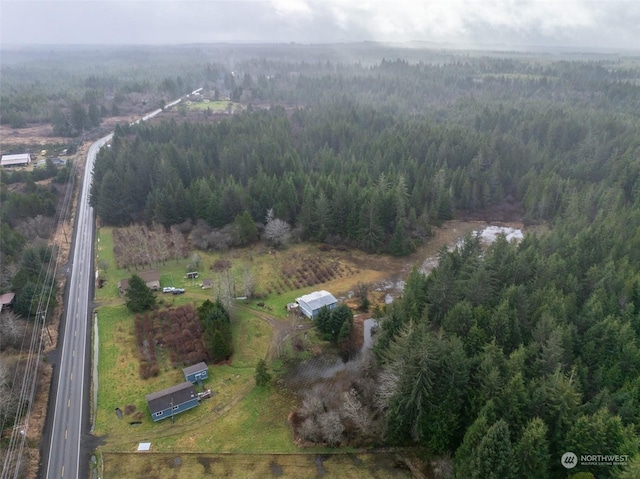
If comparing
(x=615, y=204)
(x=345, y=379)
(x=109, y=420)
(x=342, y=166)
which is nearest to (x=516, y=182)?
(x=615, y=204)

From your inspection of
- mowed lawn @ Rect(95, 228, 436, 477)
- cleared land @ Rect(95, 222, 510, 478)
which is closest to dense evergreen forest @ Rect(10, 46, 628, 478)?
cleared land @ Rect(95, 222, 510, 478)

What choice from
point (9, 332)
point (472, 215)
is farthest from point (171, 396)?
point (472, 215)

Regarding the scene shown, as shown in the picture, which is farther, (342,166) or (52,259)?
(342,166)

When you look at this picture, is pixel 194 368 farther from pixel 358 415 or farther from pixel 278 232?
pixel 278 232

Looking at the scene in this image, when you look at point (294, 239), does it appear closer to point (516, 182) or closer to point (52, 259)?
point (52, 259)

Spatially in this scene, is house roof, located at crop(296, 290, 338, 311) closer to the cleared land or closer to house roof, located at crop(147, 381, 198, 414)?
the cleared land
